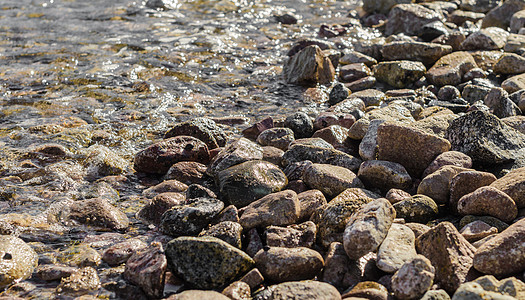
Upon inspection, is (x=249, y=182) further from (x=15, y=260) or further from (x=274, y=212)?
(x=15, y=260)

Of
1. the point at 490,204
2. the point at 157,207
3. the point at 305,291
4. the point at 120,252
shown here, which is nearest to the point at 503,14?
the point at 490,204

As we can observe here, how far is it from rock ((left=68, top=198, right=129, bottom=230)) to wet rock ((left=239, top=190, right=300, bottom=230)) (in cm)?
115

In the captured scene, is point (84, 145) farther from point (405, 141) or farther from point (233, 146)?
point (405, 141)

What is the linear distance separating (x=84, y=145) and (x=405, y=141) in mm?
3801

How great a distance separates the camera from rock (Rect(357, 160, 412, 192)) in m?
A: 4.59

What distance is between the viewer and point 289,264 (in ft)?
11.3

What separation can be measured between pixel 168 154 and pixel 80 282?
215 centimetres

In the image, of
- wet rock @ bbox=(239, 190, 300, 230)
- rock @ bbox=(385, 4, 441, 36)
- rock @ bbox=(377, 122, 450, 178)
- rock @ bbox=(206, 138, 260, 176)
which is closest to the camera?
wet rock @ bbox=(239, 190, 300, 230)

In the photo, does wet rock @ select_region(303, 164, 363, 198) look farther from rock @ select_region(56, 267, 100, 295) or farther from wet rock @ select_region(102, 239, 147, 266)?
rock @ select_region(56, 267, 100, 295)

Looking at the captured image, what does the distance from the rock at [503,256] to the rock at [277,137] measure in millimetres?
2915

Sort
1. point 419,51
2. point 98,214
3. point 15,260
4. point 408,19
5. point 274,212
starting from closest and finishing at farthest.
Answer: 1. point 15,260
2. point 274,212
3. point 98,214
4. point 419,51
5. point 408,19

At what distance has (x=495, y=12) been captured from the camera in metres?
10.5

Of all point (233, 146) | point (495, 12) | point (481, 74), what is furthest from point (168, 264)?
point (495, 12)

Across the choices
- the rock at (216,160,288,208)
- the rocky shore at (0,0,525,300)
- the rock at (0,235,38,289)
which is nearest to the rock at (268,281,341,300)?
the rocky shore at (0,0,525,300)
